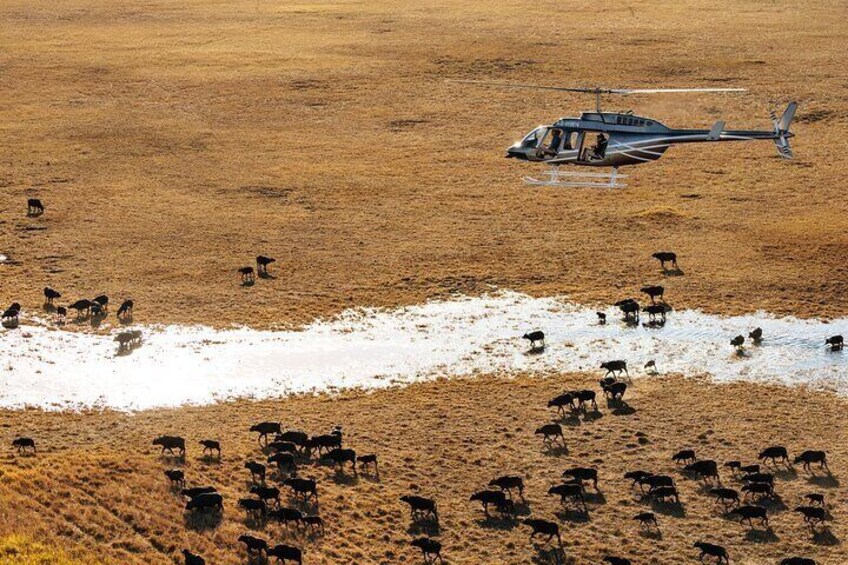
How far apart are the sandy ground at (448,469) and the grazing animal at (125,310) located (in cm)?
806

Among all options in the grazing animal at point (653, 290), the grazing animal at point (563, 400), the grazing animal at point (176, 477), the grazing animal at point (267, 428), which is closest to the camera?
the grazing animal at point (176, 477)

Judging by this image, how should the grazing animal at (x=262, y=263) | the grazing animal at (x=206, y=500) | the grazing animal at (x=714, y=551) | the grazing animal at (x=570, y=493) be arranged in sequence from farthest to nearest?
the grazing animal at (x=262, y=263) < the grazing animal at (x=570, y=493) < the grazing animal at (x=206, y=500) < the grazing animal at (x=714, y=551)

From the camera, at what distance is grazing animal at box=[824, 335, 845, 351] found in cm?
4353

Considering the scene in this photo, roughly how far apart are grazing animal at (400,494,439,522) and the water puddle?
9.07 metres

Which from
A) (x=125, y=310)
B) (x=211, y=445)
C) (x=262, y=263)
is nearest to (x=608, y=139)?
(x=262, y=263)

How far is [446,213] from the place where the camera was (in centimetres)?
5828

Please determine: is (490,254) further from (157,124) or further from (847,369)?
(157,124)

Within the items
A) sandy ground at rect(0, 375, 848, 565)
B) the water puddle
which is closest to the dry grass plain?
sandy ground at rect(0, 375, 848, 565)

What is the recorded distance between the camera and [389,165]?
66375 millimetres

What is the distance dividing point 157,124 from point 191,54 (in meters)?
20.2

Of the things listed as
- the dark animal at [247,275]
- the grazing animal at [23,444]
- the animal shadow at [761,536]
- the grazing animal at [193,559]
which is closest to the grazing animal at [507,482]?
the animal shadow at [761,536]

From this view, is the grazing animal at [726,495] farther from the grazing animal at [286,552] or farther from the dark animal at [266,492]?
the dark animal at [266,492]

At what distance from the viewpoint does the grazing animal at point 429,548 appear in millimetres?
30375

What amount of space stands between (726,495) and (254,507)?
11.2 m
